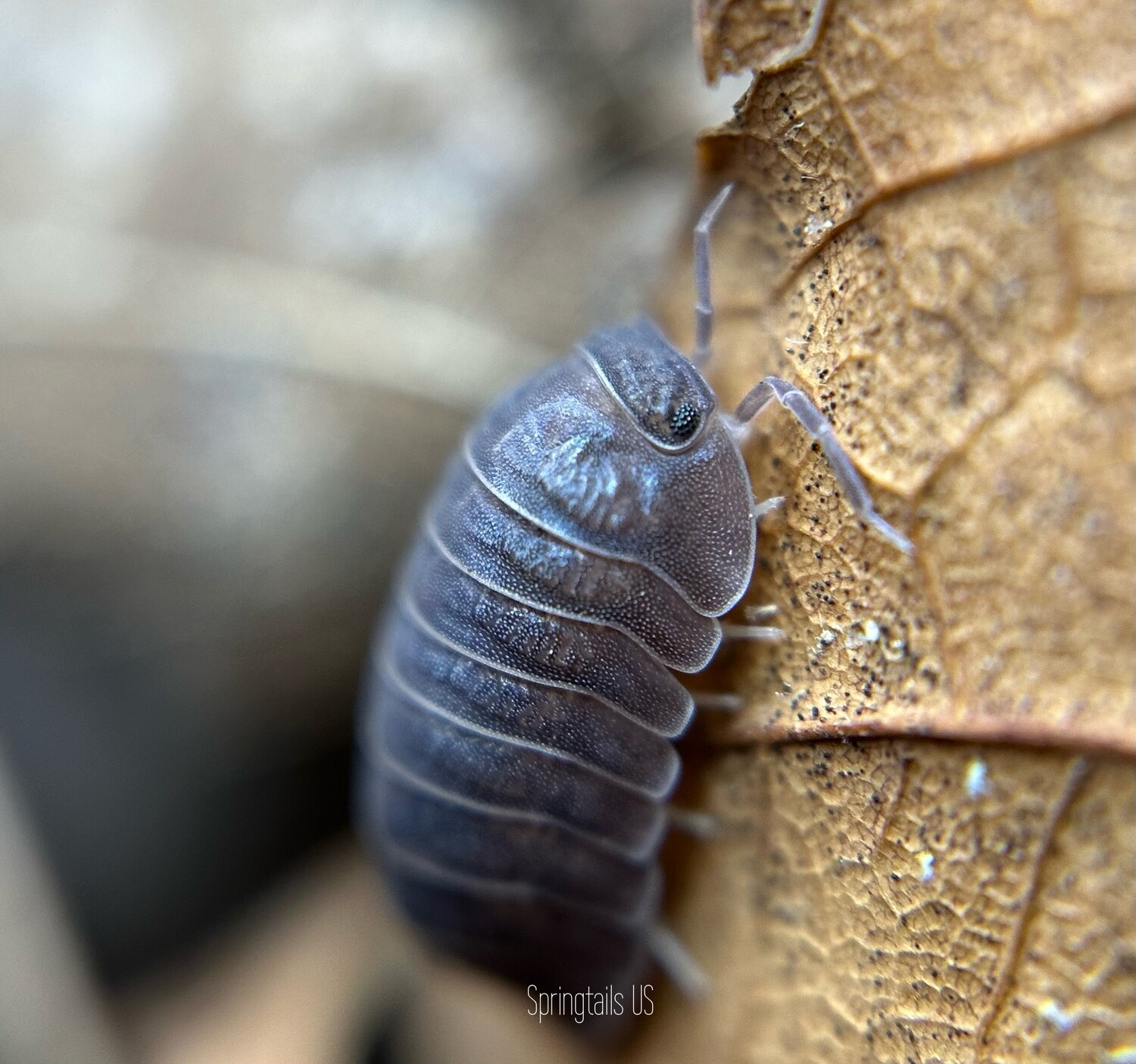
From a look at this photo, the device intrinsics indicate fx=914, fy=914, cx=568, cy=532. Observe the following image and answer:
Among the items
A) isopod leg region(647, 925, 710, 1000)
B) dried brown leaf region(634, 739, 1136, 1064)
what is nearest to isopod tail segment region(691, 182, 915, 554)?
dried brown leaf region(634, 739, 1136, 1064)

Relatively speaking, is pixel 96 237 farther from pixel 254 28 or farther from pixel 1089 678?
pixel 1089 678

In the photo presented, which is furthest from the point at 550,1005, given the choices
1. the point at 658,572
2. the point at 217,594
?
the point at 217,594

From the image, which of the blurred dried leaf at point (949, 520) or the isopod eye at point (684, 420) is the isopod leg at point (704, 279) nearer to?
the blurred dried leaf at point (949, 520)

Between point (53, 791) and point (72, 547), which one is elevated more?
point (72, 547)

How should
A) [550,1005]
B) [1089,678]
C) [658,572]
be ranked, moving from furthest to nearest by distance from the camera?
[550,1005]
[658,572]
[1089,678]

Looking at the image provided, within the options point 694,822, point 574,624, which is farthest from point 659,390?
point 694,822

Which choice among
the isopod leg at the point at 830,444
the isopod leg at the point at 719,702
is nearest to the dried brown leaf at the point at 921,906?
the isopod leg at the point at 719,702

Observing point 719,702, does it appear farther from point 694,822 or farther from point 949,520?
point 949,520

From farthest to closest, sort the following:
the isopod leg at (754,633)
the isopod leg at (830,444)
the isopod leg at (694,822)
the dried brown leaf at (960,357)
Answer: the isopod leg at (694,822) < the isopod leg at (754,633) < the isopod leg at (830,444) < the dried brown leaf at (960,357)
